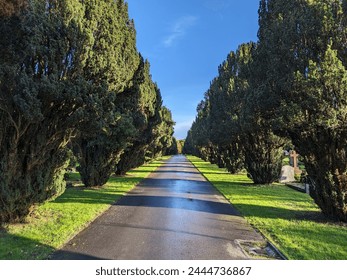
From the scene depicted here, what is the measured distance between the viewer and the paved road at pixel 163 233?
662 centimetres

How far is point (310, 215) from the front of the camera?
35.6 ft

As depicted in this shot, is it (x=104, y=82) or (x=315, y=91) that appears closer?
(x=315, y=91)

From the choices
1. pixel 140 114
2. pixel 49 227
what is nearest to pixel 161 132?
pixel 140 114

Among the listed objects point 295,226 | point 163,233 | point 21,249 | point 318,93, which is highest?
point 318,93

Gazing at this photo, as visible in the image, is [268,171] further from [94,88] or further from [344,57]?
[94,88]

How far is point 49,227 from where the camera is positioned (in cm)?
870

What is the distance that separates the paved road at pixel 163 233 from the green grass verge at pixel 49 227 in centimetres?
32

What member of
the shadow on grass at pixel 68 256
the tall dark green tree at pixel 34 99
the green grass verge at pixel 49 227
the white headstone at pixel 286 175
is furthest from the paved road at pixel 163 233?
the white headstone at pixel 286 175

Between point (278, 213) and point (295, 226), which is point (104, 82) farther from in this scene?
point (278, 213)

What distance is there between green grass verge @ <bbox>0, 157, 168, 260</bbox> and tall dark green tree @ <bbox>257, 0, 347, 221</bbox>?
678cm

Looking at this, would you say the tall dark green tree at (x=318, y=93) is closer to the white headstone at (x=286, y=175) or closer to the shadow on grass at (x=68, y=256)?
the shadow on grass at (x=68, y=256)

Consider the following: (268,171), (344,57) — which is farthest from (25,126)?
(268,171)

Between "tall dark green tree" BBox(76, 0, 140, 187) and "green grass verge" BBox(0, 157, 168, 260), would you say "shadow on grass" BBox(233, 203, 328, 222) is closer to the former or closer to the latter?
"green grass verge" BBox(0, 157, 168, 260)

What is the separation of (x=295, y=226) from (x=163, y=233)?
13.0 feet
